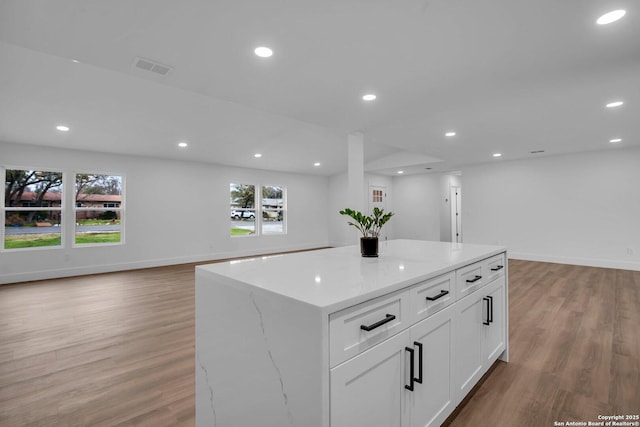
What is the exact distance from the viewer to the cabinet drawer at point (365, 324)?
3.15 ft

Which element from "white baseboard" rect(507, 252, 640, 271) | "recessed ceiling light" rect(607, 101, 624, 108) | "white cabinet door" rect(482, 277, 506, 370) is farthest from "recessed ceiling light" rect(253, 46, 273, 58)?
"white baseboard" rect(507, 252, 640, 271)

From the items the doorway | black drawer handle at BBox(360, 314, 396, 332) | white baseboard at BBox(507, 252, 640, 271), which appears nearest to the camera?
black drawer handle at BBox(360, 314, 396, 332)

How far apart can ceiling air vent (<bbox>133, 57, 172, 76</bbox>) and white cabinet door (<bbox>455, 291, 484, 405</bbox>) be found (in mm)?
2985

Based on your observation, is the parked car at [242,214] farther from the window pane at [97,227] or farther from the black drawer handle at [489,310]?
the black drawer handle at [489,310]

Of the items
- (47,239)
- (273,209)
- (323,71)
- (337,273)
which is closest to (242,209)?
(273,209)

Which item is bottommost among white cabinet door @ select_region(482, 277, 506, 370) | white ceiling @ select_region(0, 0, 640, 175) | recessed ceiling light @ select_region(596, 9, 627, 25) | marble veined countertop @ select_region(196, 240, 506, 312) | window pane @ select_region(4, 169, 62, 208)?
white cabinet door @ select_region(482, 277, 506, 370)

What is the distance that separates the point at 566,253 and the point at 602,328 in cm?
435

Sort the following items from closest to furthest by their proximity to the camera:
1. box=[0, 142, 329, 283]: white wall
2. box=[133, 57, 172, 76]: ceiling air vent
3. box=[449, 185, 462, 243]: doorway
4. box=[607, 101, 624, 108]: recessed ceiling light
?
box=[133, 57, 172, 76]: ceiling air vent < box=[607, 101, 624, 108]: recessed ceiling light < box=[0, 142, 329, 283]: white wall < box=[449, 185, 462, 243]: doorway

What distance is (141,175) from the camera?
6258 millimetres

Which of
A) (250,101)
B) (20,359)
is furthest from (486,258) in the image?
(20,359)

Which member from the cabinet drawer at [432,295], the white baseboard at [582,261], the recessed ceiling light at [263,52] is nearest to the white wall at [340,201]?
the white baseboard at [582,261]

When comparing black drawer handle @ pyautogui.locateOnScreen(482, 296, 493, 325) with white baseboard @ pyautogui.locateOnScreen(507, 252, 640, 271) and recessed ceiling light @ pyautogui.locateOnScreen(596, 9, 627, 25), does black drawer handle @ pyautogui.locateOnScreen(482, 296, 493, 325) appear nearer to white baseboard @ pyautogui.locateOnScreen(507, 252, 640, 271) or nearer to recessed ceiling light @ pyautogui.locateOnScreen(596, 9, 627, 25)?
recessed ceiling light @ pyautogui.locateOnScreen(596, 9, 627, 25)

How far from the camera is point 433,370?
56.8 inches

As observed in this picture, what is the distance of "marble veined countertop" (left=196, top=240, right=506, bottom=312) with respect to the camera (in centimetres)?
106
